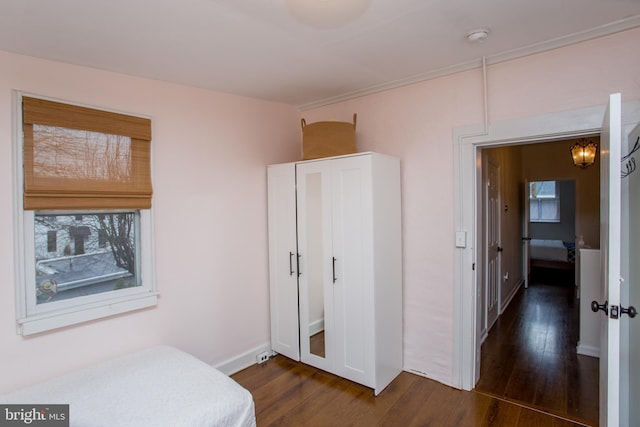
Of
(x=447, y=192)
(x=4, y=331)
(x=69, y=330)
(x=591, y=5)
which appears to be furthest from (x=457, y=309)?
(x=4, y=331)

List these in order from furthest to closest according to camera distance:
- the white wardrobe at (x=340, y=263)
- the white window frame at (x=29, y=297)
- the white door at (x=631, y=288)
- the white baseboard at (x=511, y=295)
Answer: the white baseboard at (x=511, y=295)
the white wardrobe at (x=340, y=263)
the white window frame at (x=29, y=297)
the white door at (x=631, y=288)

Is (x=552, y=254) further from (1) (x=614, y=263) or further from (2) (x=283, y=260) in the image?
(1) (x=614, y=263)

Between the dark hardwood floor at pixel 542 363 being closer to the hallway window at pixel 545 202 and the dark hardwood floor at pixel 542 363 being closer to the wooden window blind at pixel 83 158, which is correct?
the wooden window blind at pixel 83 158

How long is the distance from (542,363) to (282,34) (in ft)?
11.1

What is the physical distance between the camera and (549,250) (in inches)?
286

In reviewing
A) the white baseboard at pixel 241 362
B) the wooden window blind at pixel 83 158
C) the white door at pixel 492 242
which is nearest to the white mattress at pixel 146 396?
the white baseboard at pixel 241 362

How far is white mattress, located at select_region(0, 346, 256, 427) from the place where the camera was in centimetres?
159

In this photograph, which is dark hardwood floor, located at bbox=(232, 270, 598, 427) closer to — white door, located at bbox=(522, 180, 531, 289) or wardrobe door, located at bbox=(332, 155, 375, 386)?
wardrobe door, located at bbox=(332, 155, 375, 386)

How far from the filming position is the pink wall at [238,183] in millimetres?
1957

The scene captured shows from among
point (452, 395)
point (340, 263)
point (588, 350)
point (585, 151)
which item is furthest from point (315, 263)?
point (585, 151)

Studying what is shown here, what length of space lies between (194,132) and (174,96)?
0.29 metres

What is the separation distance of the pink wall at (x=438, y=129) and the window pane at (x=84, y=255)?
2.08m

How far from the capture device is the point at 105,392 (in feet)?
5.80

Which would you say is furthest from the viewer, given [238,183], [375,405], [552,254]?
[552,254]
